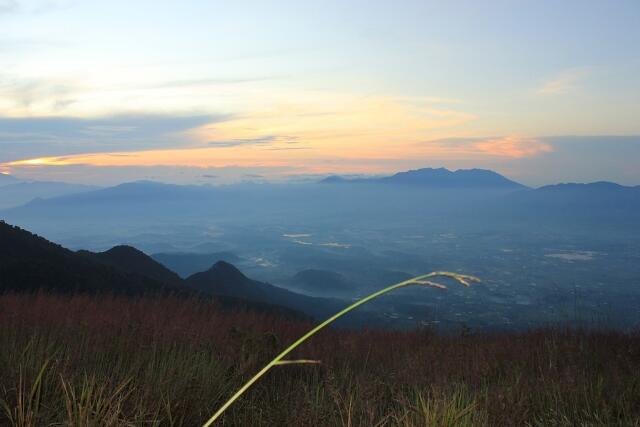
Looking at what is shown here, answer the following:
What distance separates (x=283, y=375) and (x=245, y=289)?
96870 millimetres

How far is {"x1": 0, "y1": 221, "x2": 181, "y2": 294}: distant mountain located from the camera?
33.1m

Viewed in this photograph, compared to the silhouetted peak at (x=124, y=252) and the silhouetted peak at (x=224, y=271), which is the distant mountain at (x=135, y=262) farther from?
the silhouetted peak at (x=224, y=271)

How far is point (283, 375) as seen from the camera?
17.6 feet

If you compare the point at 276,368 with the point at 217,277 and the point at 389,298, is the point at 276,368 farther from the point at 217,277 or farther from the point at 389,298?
the point at 389,298

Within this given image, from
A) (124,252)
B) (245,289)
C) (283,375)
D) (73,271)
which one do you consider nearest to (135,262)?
(124,252)

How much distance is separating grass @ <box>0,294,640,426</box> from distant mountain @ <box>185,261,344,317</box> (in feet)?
243

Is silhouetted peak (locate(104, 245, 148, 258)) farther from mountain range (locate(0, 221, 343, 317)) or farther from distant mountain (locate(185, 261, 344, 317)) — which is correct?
distant mountain (locate(185, 261, 344, 317))

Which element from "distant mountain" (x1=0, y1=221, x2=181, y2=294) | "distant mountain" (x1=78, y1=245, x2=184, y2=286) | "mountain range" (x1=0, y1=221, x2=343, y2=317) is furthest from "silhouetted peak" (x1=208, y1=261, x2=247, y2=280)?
"distant mountain" (x1=0, y1=221, x2=181, y2=294)

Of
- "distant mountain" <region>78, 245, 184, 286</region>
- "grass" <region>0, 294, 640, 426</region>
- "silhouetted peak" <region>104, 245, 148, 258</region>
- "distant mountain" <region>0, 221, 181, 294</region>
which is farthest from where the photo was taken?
"silhouetted peak" <region>104, 245, 148, 258</region>

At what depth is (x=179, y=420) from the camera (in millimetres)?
3531

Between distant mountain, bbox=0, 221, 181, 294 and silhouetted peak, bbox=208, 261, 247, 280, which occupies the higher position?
distant mountain, bbox=0, 221, 181, 294

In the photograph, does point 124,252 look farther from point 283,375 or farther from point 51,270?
point 283,375

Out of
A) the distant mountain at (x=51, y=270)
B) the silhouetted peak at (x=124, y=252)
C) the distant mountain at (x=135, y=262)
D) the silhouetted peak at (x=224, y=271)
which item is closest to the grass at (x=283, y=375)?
the distant mountain at (x=51, y=270)

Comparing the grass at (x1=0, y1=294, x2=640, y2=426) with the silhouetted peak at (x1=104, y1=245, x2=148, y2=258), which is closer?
the grass at (x1=0, y1=294, x2=640, y2=426)
